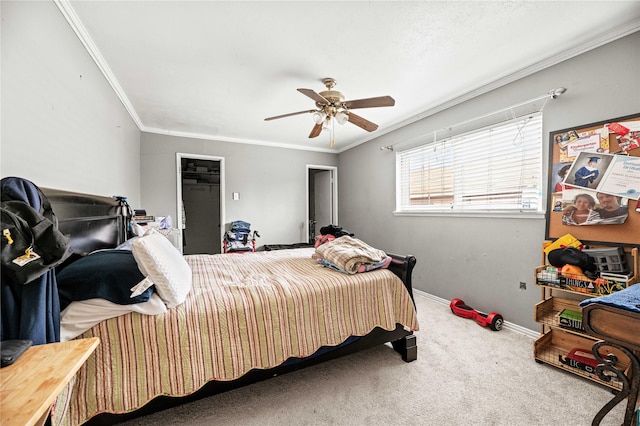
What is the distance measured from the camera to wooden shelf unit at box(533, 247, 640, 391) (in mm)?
1813

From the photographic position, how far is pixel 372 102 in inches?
97.3

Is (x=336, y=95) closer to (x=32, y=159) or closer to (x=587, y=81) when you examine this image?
(x=587, y=81)

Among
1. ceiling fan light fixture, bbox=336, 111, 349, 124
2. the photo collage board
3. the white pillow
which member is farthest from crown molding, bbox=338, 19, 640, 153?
the white pillow

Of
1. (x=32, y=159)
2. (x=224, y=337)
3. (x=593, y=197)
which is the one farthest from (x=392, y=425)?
(x=32, y=159)

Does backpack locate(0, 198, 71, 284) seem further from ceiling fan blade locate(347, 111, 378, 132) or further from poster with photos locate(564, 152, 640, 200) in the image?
poster with photos locate(564, 152, 640, 200)

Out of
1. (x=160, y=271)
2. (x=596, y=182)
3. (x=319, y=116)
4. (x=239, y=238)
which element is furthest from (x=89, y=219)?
(x=596, y=182)

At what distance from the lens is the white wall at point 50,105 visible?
1254mm

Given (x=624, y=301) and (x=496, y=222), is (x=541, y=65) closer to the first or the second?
(x=496, y=222)

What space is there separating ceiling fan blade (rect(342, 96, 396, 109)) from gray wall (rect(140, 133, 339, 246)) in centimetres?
277

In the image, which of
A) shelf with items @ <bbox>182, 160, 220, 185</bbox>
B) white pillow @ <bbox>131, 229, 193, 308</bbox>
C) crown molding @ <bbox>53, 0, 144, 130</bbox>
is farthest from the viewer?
shelf with items @ <bbox>182, 160, 220, 185</bbox>

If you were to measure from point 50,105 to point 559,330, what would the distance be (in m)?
3.96

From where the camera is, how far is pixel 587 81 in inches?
82.3

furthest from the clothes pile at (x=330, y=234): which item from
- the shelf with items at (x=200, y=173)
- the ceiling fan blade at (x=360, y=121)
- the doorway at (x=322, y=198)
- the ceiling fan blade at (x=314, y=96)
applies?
the shelf with items at (x=200, y=173)

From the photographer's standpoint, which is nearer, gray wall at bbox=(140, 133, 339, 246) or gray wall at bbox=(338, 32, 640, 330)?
gray wall at bbox=(338, 32, 640, 330)
